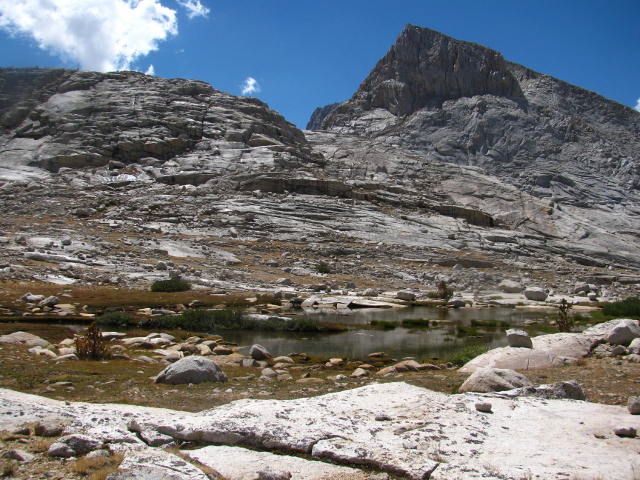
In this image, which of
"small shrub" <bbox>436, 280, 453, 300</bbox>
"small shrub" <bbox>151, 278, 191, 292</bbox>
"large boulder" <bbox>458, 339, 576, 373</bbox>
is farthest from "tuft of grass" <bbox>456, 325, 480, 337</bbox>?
"small shrub" <bbox>151, 278, 191, 292</bbox>

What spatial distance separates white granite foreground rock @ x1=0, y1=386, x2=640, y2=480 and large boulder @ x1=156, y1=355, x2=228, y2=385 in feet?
9.18

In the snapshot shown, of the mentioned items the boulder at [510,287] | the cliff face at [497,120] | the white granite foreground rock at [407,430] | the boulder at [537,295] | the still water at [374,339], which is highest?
the cliff face at [497,120]

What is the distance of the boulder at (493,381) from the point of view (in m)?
8.37

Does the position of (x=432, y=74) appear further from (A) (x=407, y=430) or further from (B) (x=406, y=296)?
(A) (x=407, y=430)

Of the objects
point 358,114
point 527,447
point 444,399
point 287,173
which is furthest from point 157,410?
point 358,114

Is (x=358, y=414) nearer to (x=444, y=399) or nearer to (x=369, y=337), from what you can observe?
(x=444, y=399)

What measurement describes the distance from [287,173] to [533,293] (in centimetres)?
4675

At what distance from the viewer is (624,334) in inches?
549

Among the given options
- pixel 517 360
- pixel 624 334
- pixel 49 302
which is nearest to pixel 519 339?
pixel 517 360

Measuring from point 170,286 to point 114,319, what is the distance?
1072 cm

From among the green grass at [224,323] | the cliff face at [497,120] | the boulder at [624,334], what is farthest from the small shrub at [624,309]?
the cliff face at [497,120]

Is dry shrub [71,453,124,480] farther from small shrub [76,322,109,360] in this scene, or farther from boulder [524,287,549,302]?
boulder [524,287,549,302]

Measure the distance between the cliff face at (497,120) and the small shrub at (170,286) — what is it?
324ft

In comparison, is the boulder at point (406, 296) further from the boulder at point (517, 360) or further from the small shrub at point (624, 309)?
the boulder at point (517, 360)
